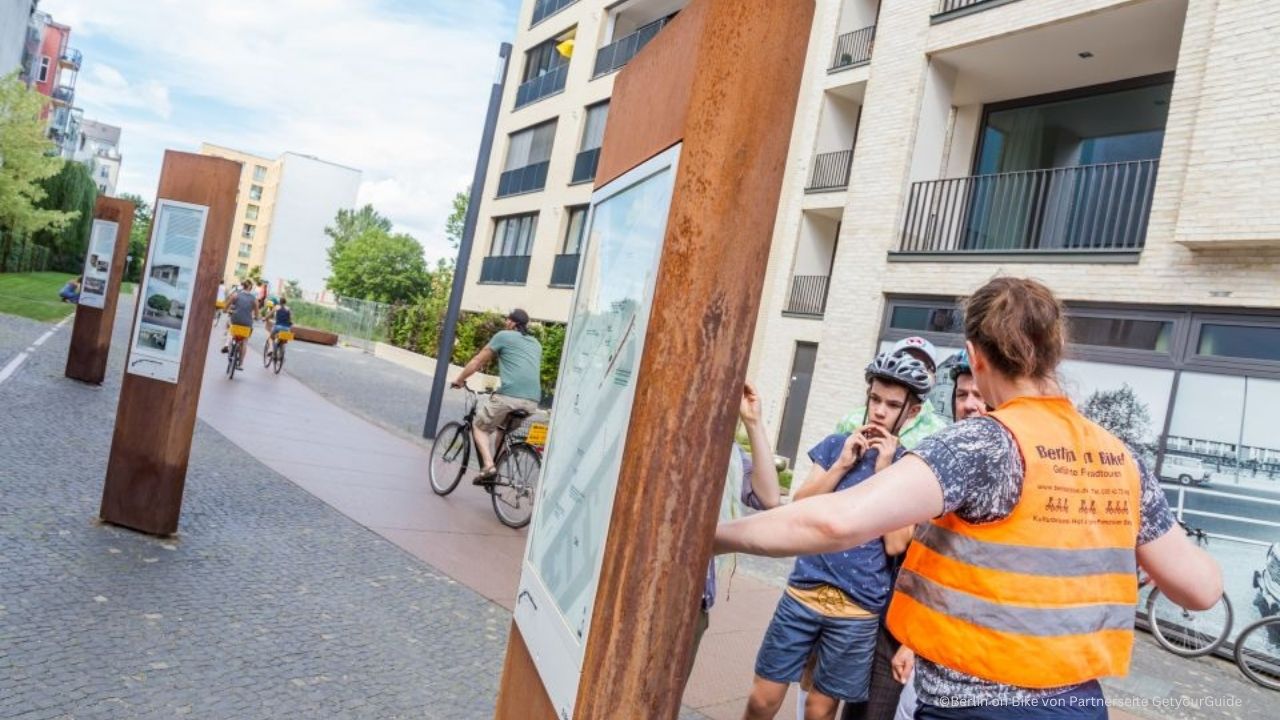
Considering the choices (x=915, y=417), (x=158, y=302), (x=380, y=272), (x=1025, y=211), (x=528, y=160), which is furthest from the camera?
(x=380, y=272)

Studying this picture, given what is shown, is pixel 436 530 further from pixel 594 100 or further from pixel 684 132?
pixel 594 100

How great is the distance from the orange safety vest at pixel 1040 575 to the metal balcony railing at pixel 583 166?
85.6 ft

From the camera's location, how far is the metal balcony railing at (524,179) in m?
30.2

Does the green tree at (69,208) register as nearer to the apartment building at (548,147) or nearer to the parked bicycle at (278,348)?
the apartment building at (548,147)

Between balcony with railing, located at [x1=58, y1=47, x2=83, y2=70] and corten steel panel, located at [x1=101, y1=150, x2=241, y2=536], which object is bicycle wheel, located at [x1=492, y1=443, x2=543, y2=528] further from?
balcony with railing, located at [x1=58, y1=47, x2=83, y2=70]

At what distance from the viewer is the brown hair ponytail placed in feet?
6.24

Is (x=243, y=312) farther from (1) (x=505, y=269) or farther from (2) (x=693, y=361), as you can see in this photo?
(2) (x=693, y=361)

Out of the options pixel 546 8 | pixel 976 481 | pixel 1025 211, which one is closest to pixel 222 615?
pixel 976 481

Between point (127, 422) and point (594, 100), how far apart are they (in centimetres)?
2376

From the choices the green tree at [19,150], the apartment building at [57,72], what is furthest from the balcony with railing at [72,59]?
the green tree at [19,150]

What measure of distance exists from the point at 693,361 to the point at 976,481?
2.07 ft

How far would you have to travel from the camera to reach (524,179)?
1234 inches

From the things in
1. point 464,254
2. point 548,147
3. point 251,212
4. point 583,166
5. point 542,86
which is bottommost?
point 464,254

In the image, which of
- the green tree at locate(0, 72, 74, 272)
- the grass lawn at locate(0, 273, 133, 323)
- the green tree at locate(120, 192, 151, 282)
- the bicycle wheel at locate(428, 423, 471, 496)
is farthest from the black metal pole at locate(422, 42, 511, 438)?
the green tree at locate(120, 192, 151, 282)
